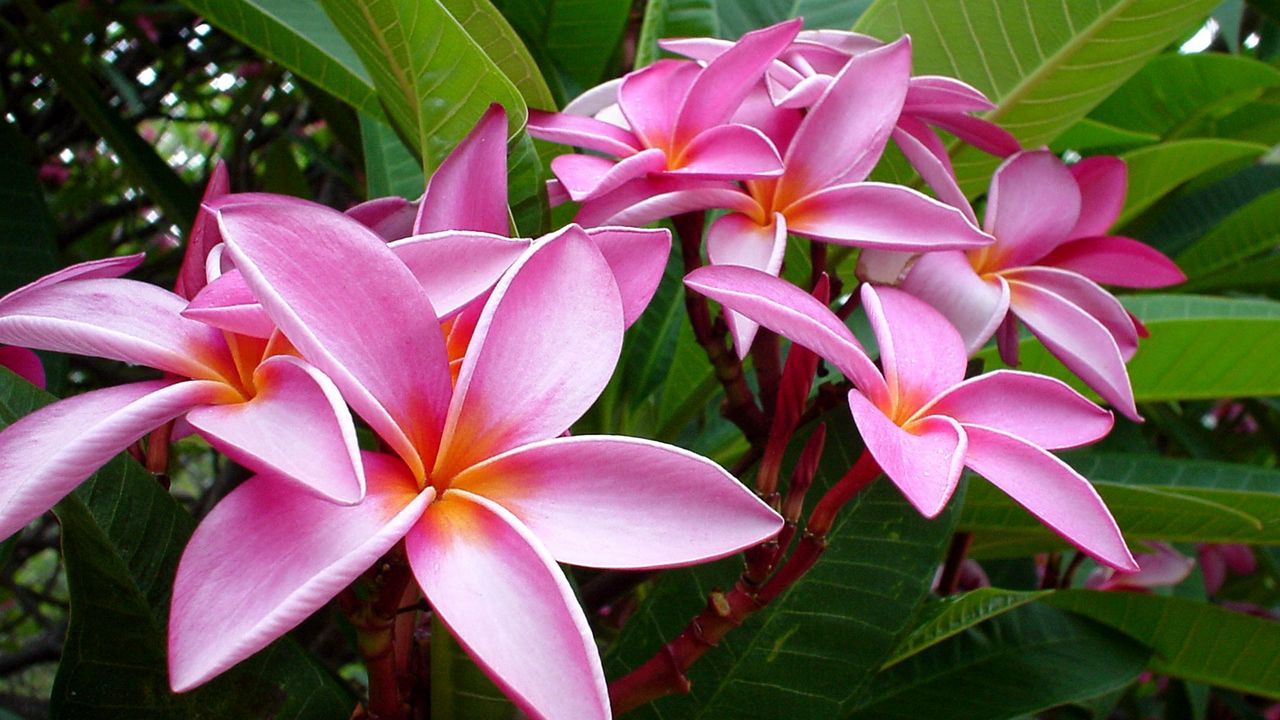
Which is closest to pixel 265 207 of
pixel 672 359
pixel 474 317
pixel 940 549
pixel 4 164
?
pixel 474 317

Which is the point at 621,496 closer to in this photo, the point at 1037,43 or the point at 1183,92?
the point at 1037,43

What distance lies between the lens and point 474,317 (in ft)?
1.46

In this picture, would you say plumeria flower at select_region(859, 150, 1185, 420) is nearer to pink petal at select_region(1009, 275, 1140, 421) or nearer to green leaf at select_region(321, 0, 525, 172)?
pink petal at select_region(1009, 275, 1140, 421)

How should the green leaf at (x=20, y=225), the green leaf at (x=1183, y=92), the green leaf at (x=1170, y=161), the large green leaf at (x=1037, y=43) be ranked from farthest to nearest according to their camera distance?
the green leaf at (x=1183, y=92)
the green leaf at (x=1170, y=161)
the green leaf at (x=20, y=225)
the large green leaf at (x=1037, y=43)

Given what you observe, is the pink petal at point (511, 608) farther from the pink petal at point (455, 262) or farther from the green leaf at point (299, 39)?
the green leaf at point (299, 39)

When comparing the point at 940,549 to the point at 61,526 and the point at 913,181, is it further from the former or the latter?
the point at 61,526

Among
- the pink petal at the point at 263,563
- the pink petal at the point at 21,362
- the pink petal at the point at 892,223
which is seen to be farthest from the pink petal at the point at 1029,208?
the pink petal at the point at 21,362

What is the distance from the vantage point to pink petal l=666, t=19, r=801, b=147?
0.58 metres

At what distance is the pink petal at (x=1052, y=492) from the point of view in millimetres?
429

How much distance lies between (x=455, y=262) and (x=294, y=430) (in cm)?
11

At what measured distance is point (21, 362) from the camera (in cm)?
53

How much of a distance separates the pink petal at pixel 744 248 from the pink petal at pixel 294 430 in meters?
0.21

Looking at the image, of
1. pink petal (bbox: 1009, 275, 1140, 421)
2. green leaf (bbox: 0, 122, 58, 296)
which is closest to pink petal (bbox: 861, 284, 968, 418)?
pink petal (bbox: 1009, 275, 1140, 421)

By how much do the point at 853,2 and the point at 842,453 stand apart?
0.55m
